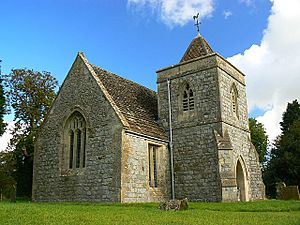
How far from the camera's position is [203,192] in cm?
1833

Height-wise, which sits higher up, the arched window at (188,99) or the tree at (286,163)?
the arched window at (188,99)

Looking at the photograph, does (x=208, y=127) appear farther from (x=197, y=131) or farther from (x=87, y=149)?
(x=87, y=149)

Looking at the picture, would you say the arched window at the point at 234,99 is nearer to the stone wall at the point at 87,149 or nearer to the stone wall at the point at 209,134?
the stone wall at the point at 209,134

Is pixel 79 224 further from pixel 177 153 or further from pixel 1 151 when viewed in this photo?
pixel 1 151

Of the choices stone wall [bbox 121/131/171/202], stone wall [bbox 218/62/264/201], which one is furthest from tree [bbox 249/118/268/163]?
stone wall [bbox 121/131/171/202]

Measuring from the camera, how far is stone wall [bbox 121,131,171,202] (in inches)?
655

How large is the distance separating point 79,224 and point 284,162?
2847 cm

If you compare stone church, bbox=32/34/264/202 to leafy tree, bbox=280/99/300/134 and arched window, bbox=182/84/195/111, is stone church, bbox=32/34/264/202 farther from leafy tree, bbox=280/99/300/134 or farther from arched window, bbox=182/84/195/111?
leafy tree, bbox=280/99/300/134

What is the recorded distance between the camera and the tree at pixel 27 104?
2800 cm

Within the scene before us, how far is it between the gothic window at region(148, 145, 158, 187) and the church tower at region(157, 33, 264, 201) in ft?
4.21

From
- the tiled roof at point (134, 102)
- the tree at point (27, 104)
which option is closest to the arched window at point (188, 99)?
the tiled roof at point (134, 102)

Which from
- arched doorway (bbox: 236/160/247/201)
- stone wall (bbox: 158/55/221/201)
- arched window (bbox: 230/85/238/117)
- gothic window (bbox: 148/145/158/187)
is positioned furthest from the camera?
arched window (bbox: 230/85/238/117)

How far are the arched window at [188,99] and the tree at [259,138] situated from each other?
24.5 m

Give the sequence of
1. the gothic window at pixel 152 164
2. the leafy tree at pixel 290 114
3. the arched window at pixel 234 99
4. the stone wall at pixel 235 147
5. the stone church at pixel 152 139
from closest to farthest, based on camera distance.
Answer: the stone church at pixel 152 139, the stone wall at pixel 235 147, the gothic window at pixel 152 164, the arched window at pixel 234 99, the leafy tree at pixel 290 114
